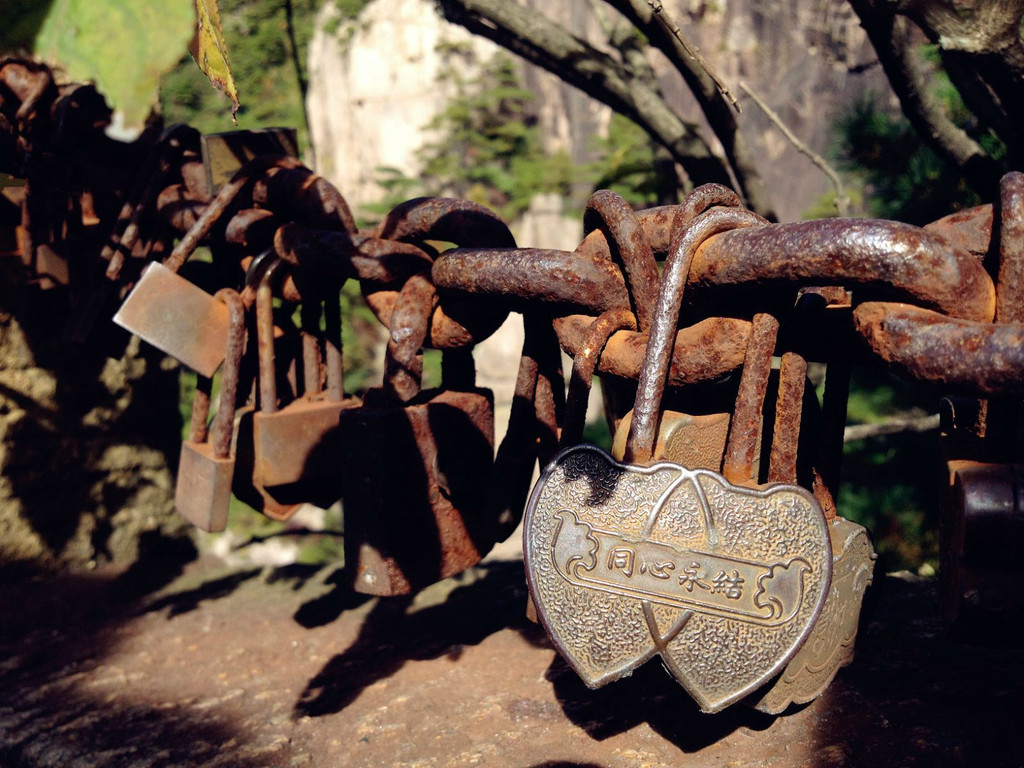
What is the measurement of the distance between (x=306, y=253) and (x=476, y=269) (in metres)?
0.33

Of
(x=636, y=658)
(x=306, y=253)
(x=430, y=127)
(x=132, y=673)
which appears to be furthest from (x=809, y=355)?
(x=430, y=127)

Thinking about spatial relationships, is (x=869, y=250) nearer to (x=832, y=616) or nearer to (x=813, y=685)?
(x=832, y=616)

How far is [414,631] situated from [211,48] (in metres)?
1.34

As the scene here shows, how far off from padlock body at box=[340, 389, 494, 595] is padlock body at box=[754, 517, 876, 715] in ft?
1.44

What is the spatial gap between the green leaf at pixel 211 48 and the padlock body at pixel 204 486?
0.75m

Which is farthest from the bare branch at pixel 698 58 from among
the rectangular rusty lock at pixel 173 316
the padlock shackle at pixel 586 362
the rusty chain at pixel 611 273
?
the rectangular rusty lock at pixel 173 316

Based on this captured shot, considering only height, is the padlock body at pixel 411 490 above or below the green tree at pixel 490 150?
below

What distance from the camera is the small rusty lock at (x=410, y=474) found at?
1.28 metres

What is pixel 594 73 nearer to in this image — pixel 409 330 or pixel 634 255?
pixel 409 330

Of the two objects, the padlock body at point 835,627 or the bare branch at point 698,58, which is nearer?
the padlock body at point 835,627

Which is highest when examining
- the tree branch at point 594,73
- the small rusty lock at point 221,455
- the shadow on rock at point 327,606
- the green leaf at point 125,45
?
the tree branch at point 594,73

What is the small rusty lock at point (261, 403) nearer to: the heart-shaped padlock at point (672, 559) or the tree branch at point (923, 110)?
the heart-shaped padlock at point (672, 559)

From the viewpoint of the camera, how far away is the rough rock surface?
1.22 metres

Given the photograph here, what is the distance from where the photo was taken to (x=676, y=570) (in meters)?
0.95
